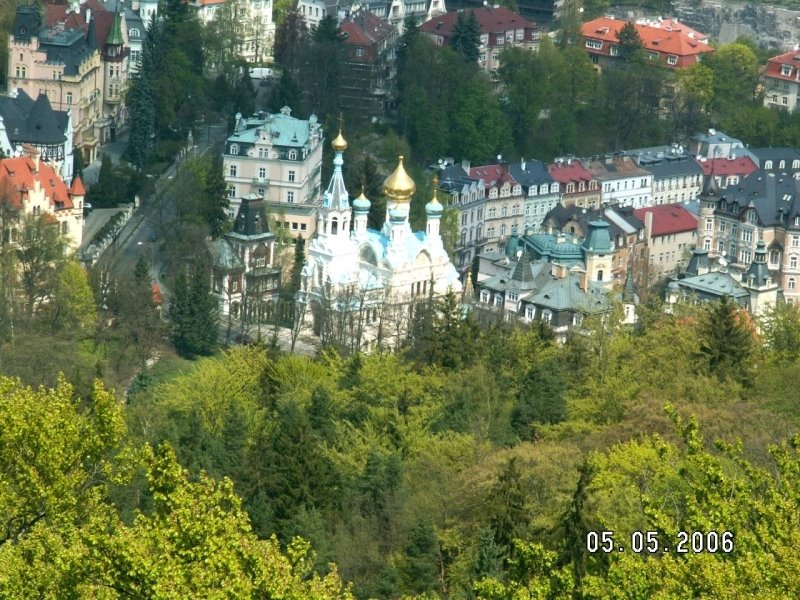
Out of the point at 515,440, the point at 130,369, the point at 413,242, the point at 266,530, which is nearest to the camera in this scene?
the point at 266,530

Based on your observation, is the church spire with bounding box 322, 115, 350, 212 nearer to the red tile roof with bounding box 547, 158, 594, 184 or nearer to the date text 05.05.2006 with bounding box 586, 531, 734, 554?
the red tile roof with bounding box 547, 158, 594, 184

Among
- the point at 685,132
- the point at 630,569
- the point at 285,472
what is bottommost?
the point at 685,132

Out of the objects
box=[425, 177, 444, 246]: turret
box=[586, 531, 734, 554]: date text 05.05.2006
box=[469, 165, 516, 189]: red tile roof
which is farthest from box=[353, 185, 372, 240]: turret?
box=[586, 531, 734, 554]: date text 05.05.2006

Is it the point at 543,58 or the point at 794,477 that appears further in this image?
the point at 543,58

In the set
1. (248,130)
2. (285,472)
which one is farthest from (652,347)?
(248,130)

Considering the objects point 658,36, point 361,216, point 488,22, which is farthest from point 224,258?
point 658,36

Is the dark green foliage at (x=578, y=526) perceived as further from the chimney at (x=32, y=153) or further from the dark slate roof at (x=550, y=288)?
the chimney at (x=32, y=153)

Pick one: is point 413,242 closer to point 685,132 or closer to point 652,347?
point 652,347

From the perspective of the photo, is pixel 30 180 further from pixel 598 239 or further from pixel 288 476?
pixel 288 476
